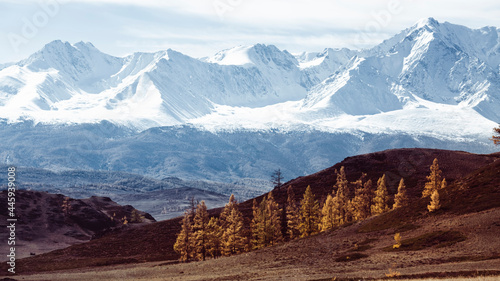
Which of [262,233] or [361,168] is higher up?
[361,168]

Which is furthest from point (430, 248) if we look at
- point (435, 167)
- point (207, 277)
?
point (435, 167)

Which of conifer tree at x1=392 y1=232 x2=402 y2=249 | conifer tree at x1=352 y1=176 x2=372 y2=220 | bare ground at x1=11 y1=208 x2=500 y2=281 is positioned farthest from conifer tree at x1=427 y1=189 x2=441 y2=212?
conifer tree at x1=352 y1=176 x2=372 y2=220

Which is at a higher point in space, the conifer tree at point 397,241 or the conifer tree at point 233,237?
the conifer tree at point 233,237

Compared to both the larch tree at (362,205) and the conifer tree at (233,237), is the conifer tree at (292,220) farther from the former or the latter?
the larch tree at (362,205)

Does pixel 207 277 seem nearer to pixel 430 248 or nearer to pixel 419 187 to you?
pixel 430 248

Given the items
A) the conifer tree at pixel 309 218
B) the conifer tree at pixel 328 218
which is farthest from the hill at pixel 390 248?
the conifer tree at pixel 309 218

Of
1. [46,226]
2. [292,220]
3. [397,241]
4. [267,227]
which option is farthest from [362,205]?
[46,226]

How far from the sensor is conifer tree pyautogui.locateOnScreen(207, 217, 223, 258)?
334 ft

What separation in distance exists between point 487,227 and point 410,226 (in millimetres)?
12840

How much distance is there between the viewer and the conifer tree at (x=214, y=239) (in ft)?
334

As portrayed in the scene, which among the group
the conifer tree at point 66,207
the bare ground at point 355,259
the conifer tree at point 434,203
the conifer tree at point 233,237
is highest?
the conifer tree at point 66,207

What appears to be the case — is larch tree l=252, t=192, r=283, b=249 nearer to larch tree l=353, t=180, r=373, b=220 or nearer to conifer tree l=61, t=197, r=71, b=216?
larch tree l=353, t=180, r=373, b=220

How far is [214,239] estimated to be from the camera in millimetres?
102125

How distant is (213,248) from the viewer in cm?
10212
